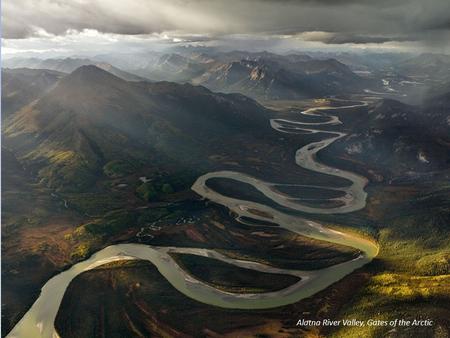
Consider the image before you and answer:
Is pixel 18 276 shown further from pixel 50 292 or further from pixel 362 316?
pixel 362 316

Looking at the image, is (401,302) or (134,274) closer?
(401,302)

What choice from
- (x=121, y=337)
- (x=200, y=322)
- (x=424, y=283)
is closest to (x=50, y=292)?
(x=121, y=337)

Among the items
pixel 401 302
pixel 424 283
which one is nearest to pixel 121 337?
pixel 401 302

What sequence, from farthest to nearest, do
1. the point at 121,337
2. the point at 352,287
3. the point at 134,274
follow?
the point at 134,274
the point at 352,287
the point at 121,337

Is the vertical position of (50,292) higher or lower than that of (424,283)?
lower

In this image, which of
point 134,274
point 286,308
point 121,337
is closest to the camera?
point 121,337

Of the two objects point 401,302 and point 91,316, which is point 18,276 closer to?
point 91,316

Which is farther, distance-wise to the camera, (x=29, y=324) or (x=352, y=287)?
(x=352, y=287)

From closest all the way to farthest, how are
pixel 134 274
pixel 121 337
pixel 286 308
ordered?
pixel 121 337 < pixel 286 308 < pixel 134 274
